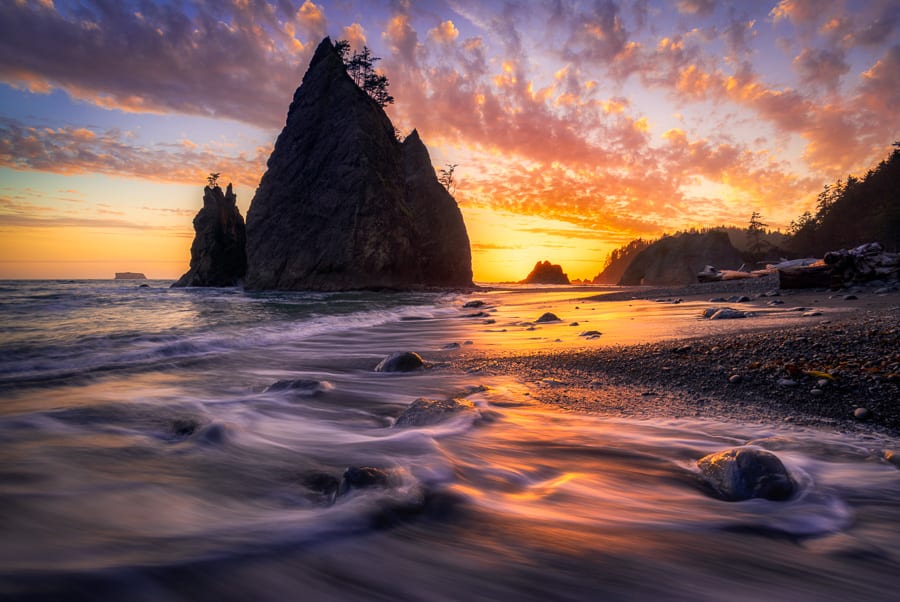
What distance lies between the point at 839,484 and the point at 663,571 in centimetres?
112

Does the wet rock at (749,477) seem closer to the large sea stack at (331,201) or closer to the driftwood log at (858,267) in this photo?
the driftwood log at (858,267)

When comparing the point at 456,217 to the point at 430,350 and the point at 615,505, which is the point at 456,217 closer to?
the point at 430,350

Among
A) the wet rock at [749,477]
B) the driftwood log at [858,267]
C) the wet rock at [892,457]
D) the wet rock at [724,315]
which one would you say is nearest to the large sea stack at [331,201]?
the driftwood log at [858,267]

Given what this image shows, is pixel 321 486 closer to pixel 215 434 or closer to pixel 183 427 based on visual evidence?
pixel 215 434

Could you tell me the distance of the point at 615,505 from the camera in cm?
178

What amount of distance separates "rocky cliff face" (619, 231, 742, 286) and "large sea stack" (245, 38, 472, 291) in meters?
41.8

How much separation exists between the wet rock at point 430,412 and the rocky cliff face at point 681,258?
198 feet

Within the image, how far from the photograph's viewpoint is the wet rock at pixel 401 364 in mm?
4664

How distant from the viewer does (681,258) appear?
208ft

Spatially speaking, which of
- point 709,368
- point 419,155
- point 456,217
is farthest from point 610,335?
point 419,155

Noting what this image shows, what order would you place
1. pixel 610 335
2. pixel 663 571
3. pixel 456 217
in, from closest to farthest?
pixel 663 571 < pixel 610 335 < pixel 456 217

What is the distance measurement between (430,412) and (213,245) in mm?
46716

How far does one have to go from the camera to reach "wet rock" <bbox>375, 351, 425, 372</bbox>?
466 centimetres

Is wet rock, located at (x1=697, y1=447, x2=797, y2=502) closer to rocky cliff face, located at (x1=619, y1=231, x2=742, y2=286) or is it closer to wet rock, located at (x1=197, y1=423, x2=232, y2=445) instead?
wet rock, located at (x1=197, y1=423, x2=232, y2=445)
